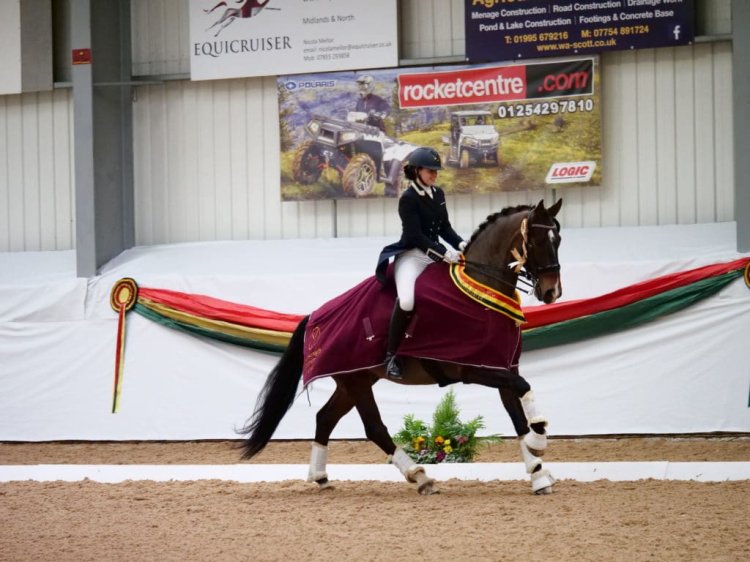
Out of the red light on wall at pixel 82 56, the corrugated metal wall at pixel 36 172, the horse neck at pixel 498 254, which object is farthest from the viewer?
the corrugated metal wall at pixel 36 172

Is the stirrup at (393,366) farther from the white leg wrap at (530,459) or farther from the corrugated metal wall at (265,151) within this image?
the corrugated metal wall at (265,151)

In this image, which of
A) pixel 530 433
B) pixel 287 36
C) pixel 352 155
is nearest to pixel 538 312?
pixel 352 155

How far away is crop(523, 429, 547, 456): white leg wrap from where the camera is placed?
515cm

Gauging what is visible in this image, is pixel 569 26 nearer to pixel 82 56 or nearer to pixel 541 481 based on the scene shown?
pixel 82 56

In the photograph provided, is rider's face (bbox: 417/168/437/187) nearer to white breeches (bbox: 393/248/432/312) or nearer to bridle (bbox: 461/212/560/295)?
white breeches (bbox: 393/248/432/312)

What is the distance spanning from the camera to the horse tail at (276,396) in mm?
6035

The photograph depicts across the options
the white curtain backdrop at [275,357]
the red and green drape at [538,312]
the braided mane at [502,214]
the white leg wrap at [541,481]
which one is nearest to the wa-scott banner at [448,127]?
the white curtain backdrop at [275,357]

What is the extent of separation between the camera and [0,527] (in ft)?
16.2

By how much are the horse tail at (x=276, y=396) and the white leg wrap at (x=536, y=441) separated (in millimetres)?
1580

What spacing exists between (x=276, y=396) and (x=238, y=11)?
518 cm

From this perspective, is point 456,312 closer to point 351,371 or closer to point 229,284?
point 351,371

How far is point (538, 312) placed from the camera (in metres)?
8.38

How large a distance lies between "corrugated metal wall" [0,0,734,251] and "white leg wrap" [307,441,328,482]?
3.97 m

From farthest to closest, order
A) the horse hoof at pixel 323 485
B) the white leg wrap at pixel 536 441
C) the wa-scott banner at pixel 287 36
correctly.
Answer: the wa-scott banner at pixel 287 36, the horse hoof at pixel 323 485, the white leg wrap at pixel 536 441
